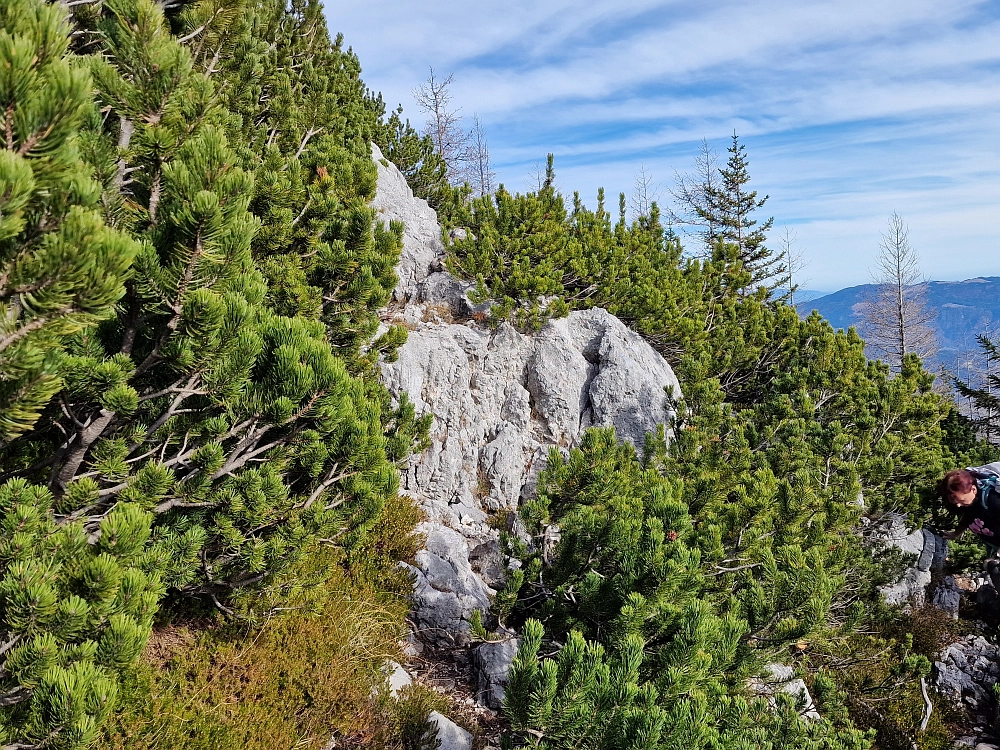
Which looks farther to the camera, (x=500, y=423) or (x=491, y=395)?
(x=491, y=395)

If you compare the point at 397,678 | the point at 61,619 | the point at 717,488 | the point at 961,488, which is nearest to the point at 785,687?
the point at 717,488

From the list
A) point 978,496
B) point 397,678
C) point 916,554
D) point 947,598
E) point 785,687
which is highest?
point 978,496

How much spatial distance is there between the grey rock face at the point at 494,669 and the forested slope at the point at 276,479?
40 centimetres

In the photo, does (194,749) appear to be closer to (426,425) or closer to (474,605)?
(474,605)

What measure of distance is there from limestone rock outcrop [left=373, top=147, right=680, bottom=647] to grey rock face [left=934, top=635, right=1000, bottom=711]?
20.9 feet

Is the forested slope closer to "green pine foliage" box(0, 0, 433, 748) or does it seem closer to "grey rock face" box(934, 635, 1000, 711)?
"green pine foliage" box(0, 0, 433, 748)

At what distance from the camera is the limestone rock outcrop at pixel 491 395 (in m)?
7.65

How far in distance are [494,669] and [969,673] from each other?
8.72 m

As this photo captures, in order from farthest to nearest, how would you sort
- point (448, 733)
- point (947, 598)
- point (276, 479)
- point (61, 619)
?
point (947, 598) < point (448, 733) < point (276, 479) < point (61, 619)

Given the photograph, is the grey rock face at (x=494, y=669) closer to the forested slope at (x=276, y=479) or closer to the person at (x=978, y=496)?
the forested slope at (x=276, y=479)

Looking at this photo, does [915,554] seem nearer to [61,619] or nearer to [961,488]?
[961,488]

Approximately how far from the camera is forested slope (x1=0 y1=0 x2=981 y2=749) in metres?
2.19

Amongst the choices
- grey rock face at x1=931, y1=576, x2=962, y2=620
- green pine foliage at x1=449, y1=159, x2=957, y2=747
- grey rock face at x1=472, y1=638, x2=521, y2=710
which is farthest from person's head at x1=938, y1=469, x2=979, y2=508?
grey rock face at x1=931, y1=576, x2=962, y2=620

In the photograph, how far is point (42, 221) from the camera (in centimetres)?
174
